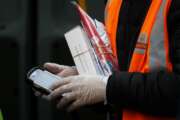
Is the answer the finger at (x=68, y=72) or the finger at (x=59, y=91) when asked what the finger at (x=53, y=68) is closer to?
the finger at (x=68, y=72)

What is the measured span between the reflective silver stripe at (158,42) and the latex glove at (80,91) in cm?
16

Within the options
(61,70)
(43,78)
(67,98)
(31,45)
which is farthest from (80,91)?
(31,45)

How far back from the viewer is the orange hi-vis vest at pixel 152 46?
1.68 meters

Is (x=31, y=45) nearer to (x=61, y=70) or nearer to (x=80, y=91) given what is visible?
(x=61, y=70)

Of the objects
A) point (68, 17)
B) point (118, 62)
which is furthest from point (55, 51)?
point (118, 62)

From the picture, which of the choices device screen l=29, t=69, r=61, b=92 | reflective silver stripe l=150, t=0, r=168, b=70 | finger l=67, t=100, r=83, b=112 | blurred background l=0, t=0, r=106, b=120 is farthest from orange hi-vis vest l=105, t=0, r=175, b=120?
blurred background l=0, t=0, r=106, b=120

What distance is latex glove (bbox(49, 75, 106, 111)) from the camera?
1.73 m

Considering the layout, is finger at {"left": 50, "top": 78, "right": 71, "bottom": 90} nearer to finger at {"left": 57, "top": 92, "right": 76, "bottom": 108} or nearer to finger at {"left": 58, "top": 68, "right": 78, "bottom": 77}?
finger at {"left": 57, "top": 92, "right": 76, "bottom": 108}

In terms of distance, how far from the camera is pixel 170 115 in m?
1.70

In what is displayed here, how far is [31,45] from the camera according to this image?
284cm

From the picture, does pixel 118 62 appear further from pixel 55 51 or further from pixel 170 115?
pixel 55 51

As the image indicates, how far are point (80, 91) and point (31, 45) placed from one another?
114cm

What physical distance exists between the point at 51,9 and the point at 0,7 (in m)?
0.24

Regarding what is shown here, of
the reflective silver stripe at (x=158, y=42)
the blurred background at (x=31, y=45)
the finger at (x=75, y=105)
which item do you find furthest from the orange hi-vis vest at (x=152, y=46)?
the blurred background at (x=31, y=45)
